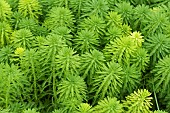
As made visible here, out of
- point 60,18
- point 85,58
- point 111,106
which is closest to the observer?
point 111,106

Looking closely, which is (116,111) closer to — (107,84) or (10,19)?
(107,84)

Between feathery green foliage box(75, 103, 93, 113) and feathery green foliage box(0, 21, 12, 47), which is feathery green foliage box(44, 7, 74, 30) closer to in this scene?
feathery green foliage box(0, 21, 12, 47)

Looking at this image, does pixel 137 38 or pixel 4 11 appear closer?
pixel 137 38

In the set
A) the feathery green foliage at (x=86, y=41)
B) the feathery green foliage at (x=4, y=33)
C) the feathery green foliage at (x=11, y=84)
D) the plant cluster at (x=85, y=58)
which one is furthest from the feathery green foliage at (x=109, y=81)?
the feathery green foliage at (x=4, y=33)

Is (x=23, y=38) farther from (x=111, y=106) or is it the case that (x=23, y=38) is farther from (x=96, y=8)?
(x=111, y=106)

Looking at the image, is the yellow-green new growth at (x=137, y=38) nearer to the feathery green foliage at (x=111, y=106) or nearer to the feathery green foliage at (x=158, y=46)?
the feathery green foliage at (x=158, y=46)

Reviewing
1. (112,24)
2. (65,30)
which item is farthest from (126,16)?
(65,30)

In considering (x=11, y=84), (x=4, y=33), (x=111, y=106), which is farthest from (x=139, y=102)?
(x=4, y=33)

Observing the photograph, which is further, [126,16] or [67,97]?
[126,16]
